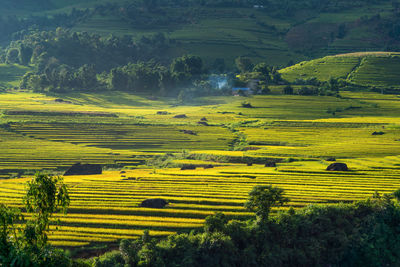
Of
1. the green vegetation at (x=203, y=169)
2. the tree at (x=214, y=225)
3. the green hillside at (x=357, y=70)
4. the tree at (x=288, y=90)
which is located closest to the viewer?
the green vegetation at (x=203, y=169)

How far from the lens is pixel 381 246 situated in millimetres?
46094

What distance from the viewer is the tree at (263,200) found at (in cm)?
4547

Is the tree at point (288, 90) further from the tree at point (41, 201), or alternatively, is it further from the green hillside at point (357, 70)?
the tree at point (41, 201)

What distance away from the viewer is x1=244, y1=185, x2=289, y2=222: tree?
45469 mm

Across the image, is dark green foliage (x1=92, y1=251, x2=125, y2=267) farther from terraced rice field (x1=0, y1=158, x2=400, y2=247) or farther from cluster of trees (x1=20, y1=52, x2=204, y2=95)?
cluster of trees (x1=20, y1=52, x2=204, y2=95)

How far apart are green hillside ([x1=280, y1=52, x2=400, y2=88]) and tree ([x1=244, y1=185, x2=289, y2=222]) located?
120948 millimetres

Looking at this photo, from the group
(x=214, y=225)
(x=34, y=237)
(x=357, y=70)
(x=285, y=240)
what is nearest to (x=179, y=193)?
(x=214, y=225)

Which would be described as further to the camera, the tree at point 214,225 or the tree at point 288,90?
the tree at point 288,90

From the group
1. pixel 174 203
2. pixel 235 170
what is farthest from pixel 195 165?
pixel 174 203

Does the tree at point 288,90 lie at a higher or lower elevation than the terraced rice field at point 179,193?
higher

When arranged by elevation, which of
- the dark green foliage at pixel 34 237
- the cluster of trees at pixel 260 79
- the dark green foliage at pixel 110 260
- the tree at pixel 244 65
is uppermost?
the tree at pixel 244 65

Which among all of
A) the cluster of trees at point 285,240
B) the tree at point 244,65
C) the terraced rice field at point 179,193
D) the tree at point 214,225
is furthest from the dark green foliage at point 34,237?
the tree at point 244,65

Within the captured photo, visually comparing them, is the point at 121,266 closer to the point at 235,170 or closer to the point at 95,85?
the point at 235,170

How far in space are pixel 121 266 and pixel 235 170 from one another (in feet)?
109
